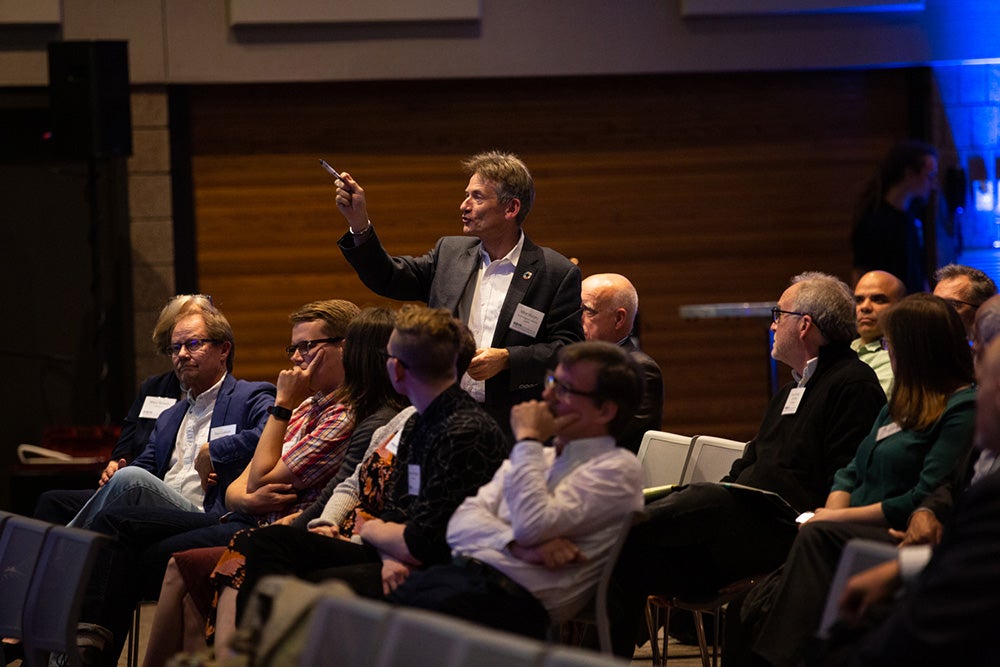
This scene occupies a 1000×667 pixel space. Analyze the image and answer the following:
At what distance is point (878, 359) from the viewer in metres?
4.44

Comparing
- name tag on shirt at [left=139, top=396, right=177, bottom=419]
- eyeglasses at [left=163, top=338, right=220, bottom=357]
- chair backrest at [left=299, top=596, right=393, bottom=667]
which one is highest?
eyeglasses at [left=163, top=338, right=220, bottom=357]

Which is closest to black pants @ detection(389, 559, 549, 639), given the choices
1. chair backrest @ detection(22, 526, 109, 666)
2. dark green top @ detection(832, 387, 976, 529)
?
chair backrest @ detection(22, 526, 109, 666)

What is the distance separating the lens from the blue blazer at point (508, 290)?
3.94m

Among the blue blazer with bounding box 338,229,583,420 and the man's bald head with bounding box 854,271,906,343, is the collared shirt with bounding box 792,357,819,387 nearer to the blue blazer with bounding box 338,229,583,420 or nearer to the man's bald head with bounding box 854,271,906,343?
the blue blazer with bounding box 338,229,583,420

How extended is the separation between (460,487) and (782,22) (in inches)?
189

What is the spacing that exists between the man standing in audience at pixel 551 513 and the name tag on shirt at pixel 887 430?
0.77 m

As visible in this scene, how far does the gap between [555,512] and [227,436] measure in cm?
182

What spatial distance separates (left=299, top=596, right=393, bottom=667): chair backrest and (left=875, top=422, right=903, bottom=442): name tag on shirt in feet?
5.34

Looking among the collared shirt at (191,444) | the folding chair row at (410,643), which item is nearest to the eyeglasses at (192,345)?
the collared shirt at (191,444)

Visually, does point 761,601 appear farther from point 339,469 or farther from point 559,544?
point 339,469

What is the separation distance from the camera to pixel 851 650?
2227mm

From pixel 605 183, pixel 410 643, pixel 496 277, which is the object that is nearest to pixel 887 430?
pixel 496 277

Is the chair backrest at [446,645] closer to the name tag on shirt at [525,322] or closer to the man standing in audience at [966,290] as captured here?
the name tag on shirt at [525,322]

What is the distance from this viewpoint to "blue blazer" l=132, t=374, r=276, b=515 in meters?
4.16
